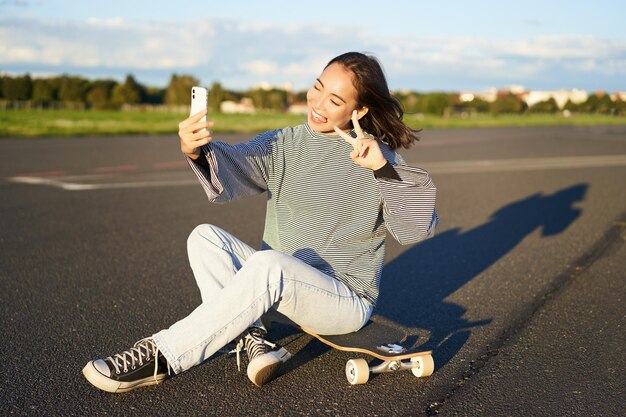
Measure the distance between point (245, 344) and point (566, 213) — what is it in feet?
21.4

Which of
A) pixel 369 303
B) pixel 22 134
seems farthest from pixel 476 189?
Answer: pixel 22 134

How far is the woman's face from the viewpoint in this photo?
385cm

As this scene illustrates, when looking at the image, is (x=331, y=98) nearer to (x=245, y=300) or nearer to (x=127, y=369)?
(x=245, y=300)

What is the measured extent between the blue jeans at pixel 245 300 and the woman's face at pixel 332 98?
0.75 metres

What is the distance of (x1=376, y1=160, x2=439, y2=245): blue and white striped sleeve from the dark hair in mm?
441

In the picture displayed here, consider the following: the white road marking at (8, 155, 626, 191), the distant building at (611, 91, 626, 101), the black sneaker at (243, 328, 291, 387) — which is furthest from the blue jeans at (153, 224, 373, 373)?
the distant building at (611, 91, 626, 101)

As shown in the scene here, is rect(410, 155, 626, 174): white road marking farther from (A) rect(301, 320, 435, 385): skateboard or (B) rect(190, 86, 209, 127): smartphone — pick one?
(B) rect(190, 86, 209, 127): smartphone

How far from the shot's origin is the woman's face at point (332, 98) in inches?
152

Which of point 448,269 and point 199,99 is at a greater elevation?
point 199,99

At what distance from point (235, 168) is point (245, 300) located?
685 mm

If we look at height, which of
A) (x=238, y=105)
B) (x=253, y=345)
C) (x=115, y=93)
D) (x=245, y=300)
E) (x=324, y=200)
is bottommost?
(x=238, y=105)

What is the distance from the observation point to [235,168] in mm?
3781

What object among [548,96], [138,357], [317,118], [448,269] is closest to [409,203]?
[317,118]

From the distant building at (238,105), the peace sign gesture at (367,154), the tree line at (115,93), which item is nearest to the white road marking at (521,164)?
the peace sign gesture at (367,154)
